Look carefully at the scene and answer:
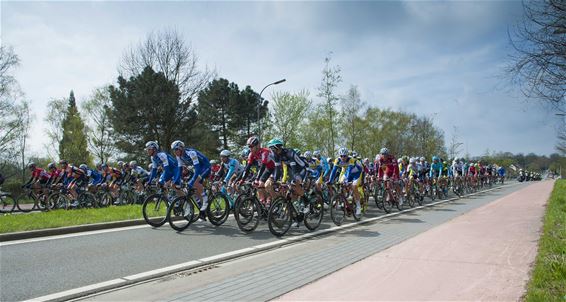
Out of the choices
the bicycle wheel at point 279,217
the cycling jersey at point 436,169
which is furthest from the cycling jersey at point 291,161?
the cycling jersey at point 436,169

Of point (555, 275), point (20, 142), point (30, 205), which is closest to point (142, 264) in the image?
point (555, 275)

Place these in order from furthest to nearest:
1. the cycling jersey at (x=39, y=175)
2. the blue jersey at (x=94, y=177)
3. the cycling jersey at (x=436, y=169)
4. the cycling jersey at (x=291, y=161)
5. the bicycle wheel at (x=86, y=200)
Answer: the cycling jersey at (x=436, y=169)
the blue jersey at (x=94, y=177)
the cycling jersey at (x=39, y=175)
the bicycle wheel at (x=86, y=200)
the cycling jersey at (x=291, y=161)

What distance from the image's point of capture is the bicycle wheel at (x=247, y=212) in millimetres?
8922

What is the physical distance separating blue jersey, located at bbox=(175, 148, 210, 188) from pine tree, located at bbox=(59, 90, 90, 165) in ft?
106

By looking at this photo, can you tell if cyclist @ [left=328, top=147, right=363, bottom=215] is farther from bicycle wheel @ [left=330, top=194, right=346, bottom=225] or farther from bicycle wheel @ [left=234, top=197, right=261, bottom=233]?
bicycle wheel @ [left=234, top=197, right=261, bottom=233]

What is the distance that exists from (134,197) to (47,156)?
33343mm

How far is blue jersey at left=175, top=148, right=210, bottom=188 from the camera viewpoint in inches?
396

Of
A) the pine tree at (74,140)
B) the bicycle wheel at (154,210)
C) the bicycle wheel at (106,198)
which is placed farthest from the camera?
the pine tree at (74,140)

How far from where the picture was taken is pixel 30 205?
16.8 m

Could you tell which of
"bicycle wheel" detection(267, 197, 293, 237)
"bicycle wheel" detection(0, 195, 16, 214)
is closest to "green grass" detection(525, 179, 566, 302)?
"bicycle wheel" detection(267, 197, 293, 237)

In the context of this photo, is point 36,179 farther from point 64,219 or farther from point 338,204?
point 338,204

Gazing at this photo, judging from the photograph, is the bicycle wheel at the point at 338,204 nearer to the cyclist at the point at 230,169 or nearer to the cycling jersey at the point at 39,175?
the cyclist at the point at 230,169

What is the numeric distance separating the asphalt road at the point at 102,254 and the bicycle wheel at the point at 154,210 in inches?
10.4

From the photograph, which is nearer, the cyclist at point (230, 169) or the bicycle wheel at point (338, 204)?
the bicycle wheel at point (338, 204)
